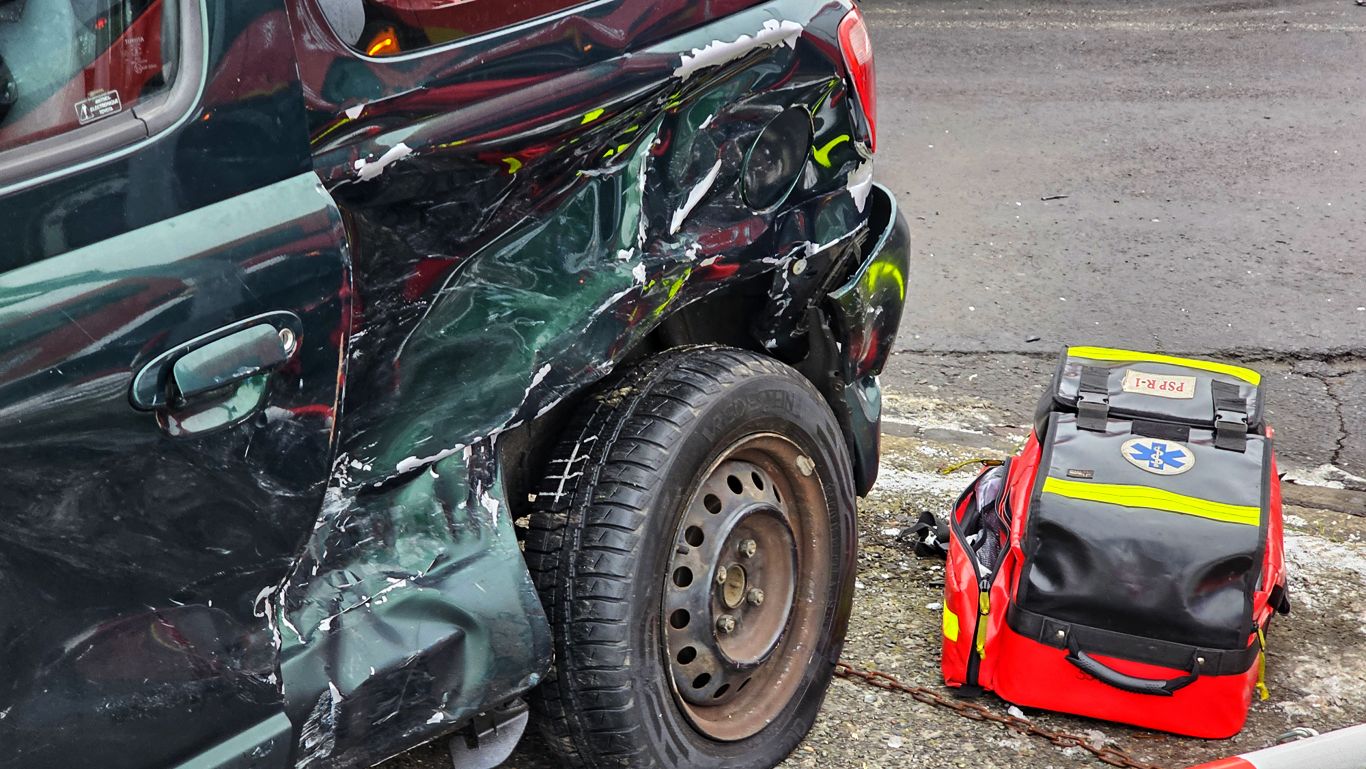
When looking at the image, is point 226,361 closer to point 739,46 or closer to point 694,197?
point 694,197

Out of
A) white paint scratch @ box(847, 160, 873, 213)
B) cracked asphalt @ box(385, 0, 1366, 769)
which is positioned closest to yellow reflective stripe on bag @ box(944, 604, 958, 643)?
cracked asphalt @ box(385, 0, 1366, 769)

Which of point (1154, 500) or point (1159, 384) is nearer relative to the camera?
point (1154, 500)

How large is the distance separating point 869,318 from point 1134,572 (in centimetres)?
71

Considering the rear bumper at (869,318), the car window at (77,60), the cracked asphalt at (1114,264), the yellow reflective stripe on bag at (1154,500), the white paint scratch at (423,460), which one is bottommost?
the cracked asphalt at (1114,264)

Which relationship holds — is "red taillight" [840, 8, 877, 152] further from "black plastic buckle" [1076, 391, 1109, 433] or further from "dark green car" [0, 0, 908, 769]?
"black plastic buckle" [1076, 391, 1109, 433]

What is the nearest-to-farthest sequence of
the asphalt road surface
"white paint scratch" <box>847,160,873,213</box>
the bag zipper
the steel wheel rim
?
1. the steel wheel rim
2. "white paint scratch" <box>847,160,873,213</box>
3. the bag zipper
4. the asphalt road surface

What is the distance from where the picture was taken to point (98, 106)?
1577 mm

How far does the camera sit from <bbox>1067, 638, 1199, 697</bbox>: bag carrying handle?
8.99 feet

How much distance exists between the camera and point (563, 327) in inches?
83.8

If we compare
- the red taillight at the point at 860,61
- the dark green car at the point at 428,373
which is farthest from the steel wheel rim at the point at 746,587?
the red taillight at the point at 860,61

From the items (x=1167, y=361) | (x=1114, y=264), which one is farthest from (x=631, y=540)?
(x=1114, y=264)

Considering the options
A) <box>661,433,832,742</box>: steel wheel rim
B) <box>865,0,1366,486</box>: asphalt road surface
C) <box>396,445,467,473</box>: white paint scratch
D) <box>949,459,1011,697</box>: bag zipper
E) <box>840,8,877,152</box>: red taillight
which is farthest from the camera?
<box>865,0,1366,486</box>: asphalt road surface

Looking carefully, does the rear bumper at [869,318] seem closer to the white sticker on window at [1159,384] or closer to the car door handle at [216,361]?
the white sticker on window at [1159,384]

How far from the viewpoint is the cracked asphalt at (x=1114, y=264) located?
3014 mm
